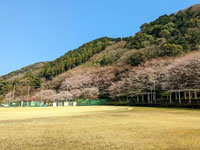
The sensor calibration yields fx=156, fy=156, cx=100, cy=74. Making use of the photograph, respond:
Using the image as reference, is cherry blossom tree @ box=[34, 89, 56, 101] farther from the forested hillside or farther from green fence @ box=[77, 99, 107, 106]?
green fence @ box=[77, 99, 107, 106]

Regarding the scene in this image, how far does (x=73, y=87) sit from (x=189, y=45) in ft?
106

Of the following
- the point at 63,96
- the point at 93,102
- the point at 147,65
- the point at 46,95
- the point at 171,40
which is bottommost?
the point at 93,102

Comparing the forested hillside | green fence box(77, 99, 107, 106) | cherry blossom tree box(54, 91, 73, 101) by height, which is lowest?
green fence box(77, 99, 107, 106)

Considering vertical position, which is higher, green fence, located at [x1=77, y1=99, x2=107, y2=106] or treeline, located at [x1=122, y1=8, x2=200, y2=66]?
treeline, located at [x1=122, y1=8, x2=200, y2=66]

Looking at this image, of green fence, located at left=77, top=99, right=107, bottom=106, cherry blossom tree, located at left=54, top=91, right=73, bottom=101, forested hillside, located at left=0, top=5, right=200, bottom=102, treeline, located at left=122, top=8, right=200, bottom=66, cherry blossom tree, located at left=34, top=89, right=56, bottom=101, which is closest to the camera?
forested hillside, located at left=0, top=5, right=200, bottom=102

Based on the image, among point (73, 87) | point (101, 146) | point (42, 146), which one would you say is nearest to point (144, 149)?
point (101, 146)

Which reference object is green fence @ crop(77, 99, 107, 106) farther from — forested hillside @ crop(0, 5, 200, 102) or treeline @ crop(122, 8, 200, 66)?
treeline @ crop(122, 8, 200, 66)

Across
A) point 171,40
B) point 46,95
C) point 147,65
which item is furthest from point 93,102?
point 171,40

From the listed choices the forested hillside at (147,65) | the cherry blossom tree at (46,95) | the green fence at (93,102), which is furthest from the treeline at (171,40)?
the cherry blossom tree at (46,95)

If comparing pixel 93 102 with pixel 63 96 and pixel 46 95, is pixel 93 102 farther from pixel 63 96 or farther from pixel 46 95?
pixel 46 95

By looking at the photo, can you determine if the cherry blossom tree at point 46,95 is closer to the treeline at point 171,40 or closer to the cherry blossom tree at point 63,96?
the cherry blossom tree at point 63,96

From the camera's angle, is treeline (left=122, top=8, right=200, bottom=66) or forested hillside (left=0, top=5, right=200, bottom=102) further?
treeline (left=122, top=8, right=200, bottom=66)

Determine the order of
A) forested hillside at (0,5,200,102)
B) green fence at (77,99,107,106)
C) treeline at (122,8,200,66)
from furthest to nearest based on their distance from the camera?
green fence at (77,99,107,106), treeline at (122,8,200,66), forested hillside at (0,5,200,102)

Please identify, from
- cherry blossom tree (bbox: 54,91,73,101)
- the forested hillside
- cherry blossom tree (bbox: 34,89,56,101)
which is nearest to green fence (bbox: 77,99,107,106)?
the forested hillside
